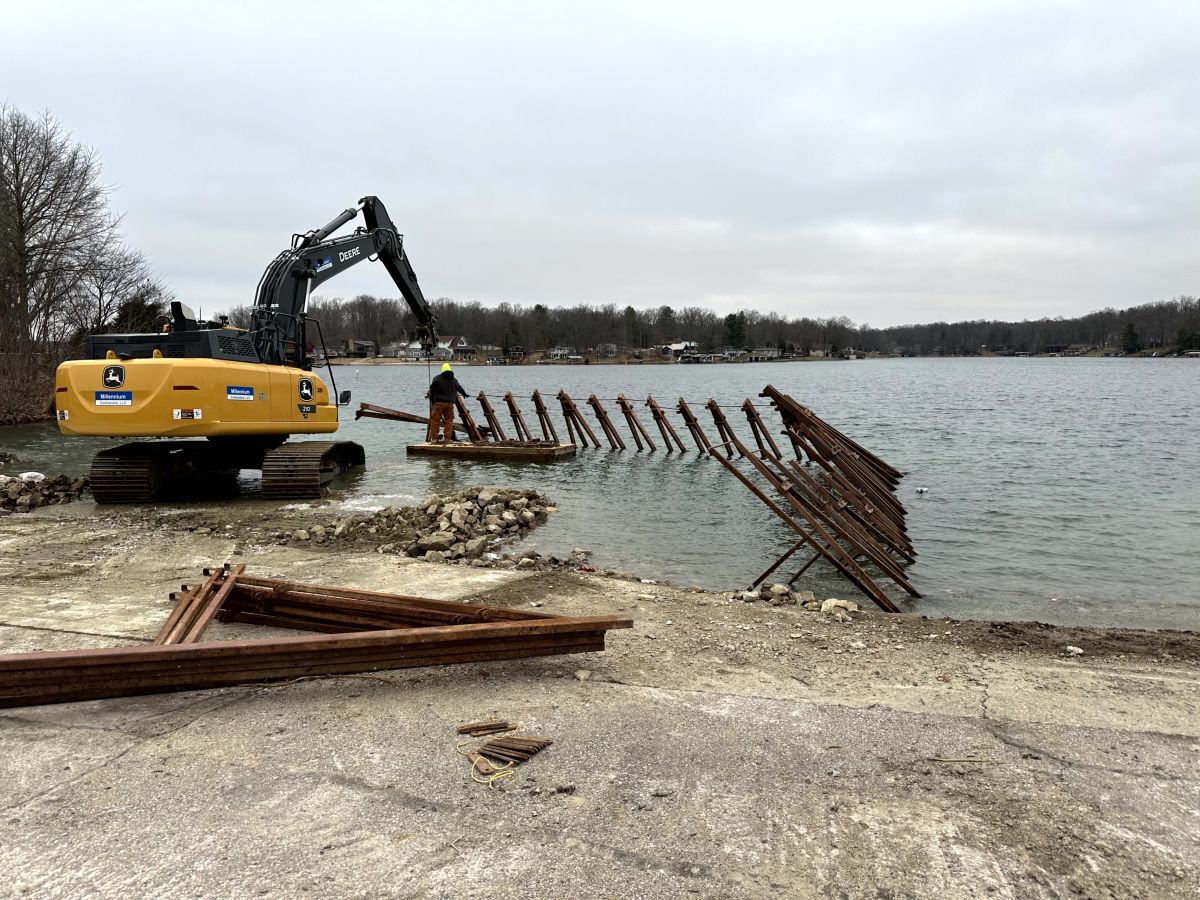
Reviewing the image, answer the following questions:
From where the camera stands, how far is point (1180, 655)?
21.0 ft

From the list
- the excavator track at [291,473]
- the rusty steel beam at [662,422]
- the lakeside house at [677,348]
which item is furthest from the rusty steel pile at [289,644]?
the lakeside house at [677,348]

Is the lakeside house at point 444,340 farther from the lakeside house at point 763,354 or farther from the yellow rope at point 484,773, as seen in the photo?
the yellow rope at point 484,773

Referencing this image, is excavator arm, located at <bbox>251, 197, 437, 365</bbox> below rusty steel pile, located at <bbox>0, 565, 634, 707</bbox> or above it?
above

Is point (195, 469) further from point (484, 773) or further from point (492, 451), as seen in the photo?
point (484, 773)

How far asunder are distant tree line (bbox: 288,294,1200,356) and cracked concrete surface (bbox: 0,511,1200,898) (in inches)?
4248

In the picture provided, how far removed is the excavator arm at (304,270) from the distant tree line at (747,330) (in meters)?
92.6

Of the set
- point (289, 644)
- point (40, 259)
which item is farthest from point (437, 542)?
point (40, 259)

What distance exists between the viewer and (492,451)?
21141 millimetres

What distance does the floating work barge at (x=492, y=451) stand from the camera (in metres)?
21.1

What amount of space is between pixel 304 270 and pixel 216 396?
411 centimetres

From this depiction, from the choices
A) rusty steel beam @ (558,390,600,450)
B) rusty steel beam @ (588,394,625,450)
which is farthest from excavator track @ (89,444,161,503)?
rusty steel beam @ (588,394,625,450)

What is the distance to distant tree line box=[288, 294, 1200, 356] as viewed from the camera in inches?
5177

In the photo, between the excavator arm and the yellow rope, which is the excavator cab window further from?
the yellow rope

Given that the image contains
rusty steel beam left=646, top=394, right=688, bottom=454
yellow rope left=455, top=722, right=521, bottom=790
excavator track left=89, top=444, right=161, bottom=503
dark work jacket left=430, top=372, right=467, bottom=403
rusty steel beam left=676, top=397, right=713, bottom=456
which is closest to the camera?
yellow rope left=455, top=722, right=521, bottom=790
